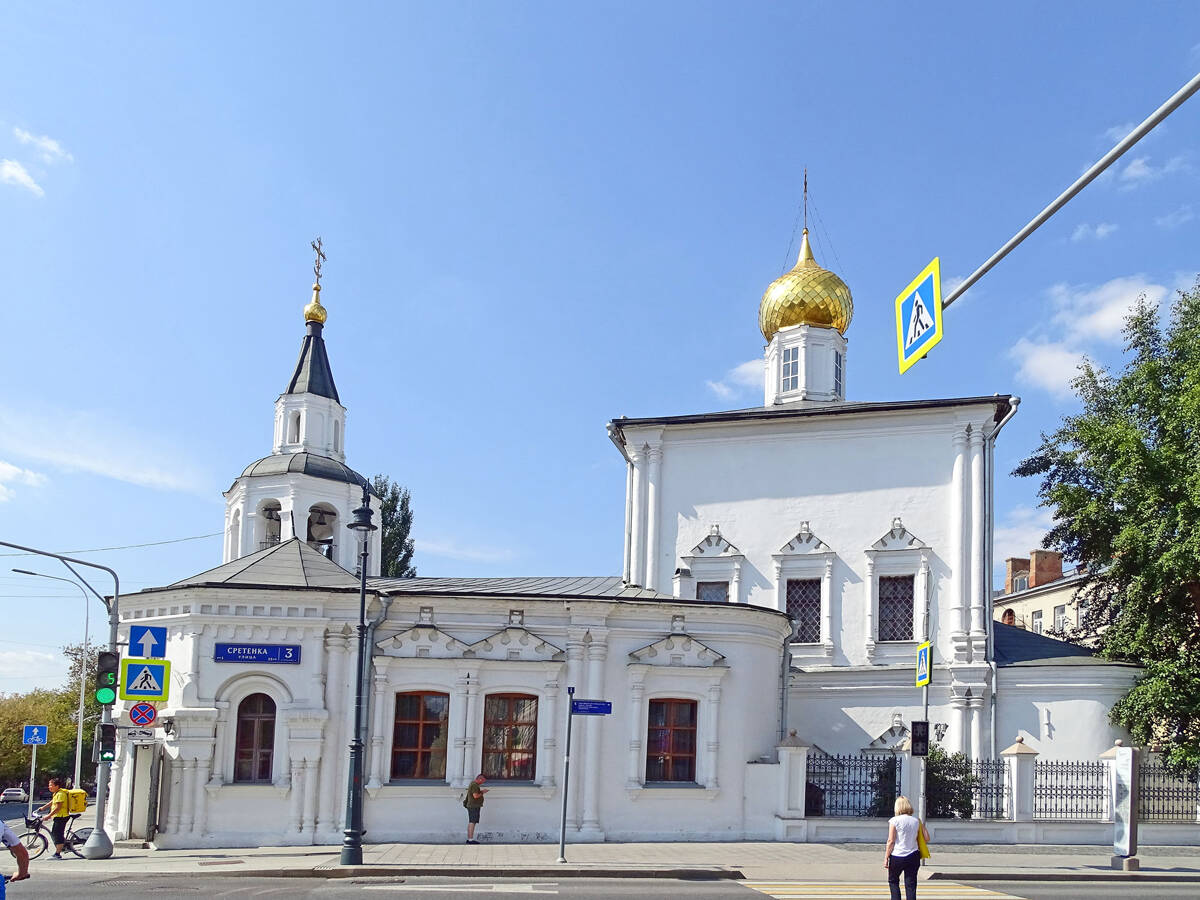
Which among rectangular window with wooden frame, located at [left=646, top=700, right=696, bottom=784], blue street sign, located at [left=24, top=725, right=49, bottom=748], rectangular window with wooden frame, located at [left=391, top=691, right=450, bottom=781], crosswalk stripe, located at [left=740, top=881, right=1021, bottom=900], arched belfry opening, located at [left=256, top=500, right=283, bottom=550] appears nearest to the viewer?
crosswalk stripe, located at [left=740, top=881, right=1021, bottom=900]

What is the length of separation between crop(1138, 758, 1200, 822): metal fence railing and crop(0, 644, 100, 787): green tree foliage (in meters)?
46.3

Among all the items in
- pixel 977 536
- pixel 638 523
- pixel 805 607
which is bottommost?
pixel 805 607

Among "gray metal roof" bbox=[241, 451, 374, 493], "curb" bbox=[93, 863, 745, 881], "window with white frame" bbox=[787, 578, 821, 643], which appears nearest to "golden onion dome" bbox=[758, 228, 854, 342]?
"window with white frame" bbox=[787, 578, 821, 643]

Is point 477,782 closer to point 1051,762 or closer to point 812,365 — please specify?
point 1051,762

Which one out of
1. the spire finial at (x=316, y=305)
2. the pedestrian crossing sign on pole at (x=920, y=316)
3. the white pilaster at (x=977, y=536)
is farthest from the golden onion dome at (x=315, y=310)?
the pedestrian crossing sign on pole at (x=920, y=316)

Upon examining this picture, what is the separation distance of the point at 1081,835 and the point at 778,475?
34.0 ft

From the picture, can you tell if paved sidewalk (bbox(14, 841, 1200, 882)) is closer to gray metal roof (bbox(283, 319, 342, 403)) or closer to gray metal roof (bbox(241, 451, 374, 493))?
gray metal roof (bbox(241, 451, 374, 493))

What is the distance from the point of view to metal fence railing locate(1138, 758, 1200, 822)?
2262 centimetres

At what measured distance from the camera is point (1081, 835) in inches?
853

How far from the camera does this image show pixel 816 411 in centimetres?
2778

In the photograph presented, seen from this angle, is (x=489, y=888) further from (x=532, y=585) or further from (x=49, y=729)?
(x=49, y=729)

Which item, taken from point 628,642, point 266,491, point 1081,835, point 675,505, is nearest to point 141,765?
point 628,642

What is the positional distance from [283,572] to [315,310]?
14721 millimetres

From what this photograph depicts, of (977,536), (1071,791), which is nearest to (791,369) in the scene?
(977,536)
